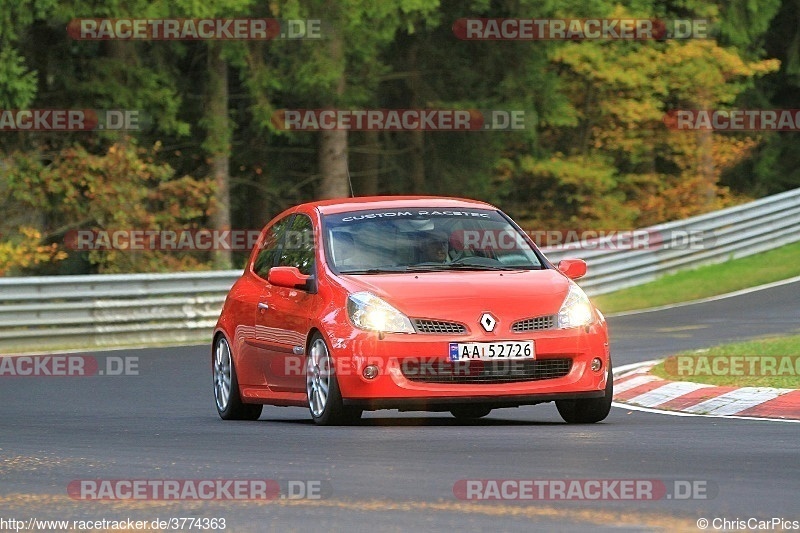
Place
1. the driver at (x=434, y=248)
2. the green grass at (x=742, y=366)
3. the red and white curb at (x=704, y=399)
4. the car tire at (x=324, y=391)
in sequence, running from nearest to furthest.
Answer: the car tire at (x=324, y=391) < the driver at (x=434, y=248) < the red and white curb at (x=704, y=399) < the green grass at (x=742, y=366)

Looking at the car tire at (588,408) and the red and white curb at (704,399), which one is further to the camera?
the red and white curb at (704,399)

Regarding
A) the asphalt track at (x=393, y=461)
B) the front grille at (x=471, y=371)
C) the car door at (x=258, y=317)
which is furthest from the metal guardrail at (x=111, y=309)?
the front grille at (x=471, y=371)

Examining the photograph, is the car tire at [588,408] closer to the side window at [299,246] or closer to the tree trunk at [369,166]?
the side window at [299,246]

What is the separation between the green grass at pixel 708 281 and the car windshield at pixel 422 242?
537 inches

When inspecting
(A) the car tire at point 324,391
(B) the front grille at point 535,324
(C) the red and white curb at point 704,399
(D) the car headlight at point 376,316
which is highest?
(D) the car headlight at point 376,316

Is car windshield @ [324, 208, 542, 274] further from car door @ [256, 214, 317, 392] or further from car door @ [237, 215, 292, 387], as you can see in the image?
car door @ [237, 215, 292, 387]

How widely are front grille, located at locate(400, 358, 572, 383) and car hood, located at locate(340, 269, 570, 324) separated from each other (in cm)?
29

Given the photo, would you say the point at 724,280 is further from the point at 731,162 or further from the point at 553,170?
the point at 731,162

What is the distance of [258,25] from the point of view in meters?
36.3

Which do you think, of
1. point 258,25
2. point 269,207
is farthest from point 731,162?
point 258,25

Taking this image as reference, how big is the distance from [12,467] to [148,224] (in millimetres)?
24122

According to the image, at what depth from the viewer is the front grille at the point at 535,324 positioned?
40.9ft

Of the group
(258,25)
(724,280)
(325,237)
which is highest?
(258,25)

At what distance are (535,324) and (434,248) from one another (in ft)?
3.97
